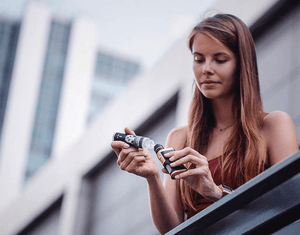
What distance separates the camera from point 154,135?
12.9 m

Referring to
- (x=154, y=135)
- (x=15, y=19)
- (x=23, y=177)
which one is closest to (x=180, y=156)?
(x=154, y=135)

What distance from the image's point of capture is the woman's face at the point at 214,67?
257 centimetres

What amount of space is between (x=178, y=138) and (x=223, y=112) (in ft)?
1.13

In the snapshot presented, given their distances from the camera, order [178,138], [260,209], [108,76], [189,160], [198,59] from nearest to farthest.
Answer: [260,209], [189,160], [198,59], [178,138], [108,76]

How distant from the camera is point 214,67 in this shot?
101 inches

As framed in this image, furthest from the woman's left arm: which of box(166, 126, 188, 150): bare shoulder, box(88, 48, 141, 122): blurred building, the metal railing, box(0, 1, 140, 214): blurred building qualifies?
box(88, 48, 141, 122): blurred building

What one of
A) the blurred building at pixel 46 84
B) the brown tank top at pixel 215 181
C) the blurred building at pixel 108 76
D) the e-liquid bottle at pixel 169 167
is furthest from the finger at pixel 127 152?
the blurred building at pixel 108 76

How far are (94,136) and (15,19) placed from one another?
75770mm

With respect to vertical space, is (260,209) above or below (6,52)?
below

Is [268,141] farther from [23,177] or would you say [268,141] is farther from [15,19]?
[15,19]

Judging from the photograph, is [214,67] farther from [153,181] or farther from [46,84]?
[46,84]

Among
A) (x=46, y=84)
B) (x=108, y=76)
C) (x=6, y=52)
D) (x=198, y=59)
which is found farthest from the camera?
(x=108, y=76)

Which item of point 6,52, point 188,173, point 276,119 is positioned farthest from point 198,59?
point 6,52

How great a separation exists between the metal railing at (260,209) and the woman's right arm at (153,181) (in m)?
0.59
